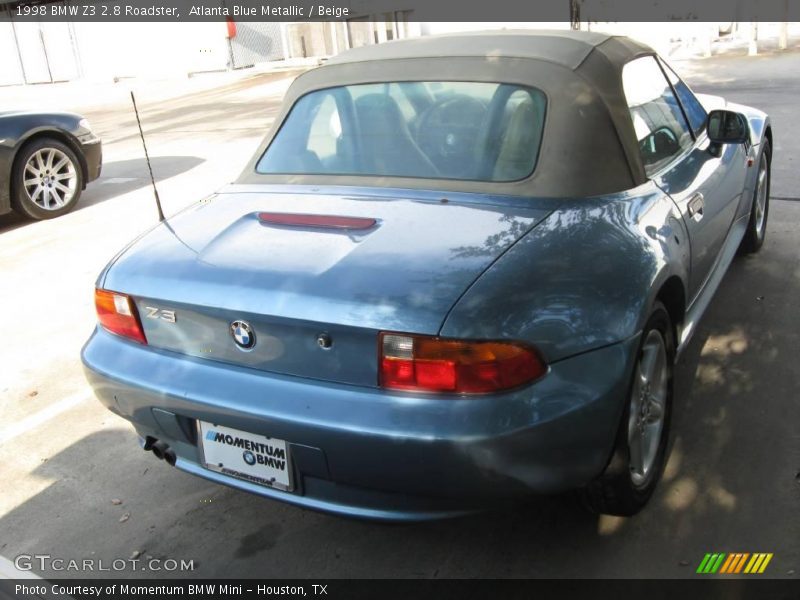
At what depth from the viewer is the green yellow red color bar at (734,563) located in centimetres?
273

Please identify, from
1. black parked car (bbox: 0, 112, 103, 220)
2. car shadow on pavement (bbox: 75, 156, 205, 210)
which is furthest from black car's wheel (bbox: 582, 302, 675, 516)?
car shadow on pavement (bbox: 75, 156, 205, 210)

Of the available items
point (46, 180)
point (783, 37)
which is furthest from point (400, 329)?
point (783, 37)

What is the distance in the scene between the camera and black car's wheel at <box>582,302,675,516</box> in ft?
9.16

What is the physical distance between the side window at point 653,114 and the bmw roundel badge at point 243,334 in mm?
1702

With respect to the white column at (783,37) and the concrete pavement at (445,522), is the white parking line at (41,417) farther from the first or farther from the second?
the white column at (783,37)

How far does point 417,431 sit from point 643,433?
1085 millimetres

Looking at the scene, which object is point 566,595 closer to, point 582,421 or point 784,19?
point 582,421

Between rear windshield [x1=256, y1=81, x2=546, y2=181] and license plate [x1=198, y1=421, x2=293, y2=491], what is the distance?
3.90 feet

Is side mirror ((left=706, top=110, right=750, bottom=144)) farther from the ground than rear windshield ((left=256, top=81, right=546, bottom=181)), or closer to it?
closer to it

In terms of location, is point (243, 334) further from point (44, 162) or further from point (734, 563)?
point (44, 162)

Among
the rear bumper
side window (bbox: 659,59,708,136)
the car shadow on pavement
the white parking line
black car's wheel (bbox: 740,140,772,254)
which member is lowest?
the car shadow on pavement

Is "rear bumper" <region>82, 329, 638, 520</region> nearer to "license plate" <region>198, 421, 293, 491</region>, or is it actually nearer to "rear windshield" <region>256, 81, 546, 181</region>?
Answer: "license plate" <region>198, 421, 293, 491</region>

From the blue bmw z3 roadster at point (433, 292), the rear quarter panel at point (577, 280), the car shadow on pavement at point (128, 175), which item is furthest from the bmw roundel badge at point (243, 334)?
the car shadow on pavement at point (128, 175)

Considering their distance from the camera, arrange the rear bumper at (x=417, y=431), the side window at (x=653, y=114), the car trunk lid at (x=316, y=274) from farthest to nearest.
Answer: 1. the side window at (x=653, y=114)
2. the car trunk lid at (x=316, y=274)
3. the rear bumper at (x=417, y=431)
